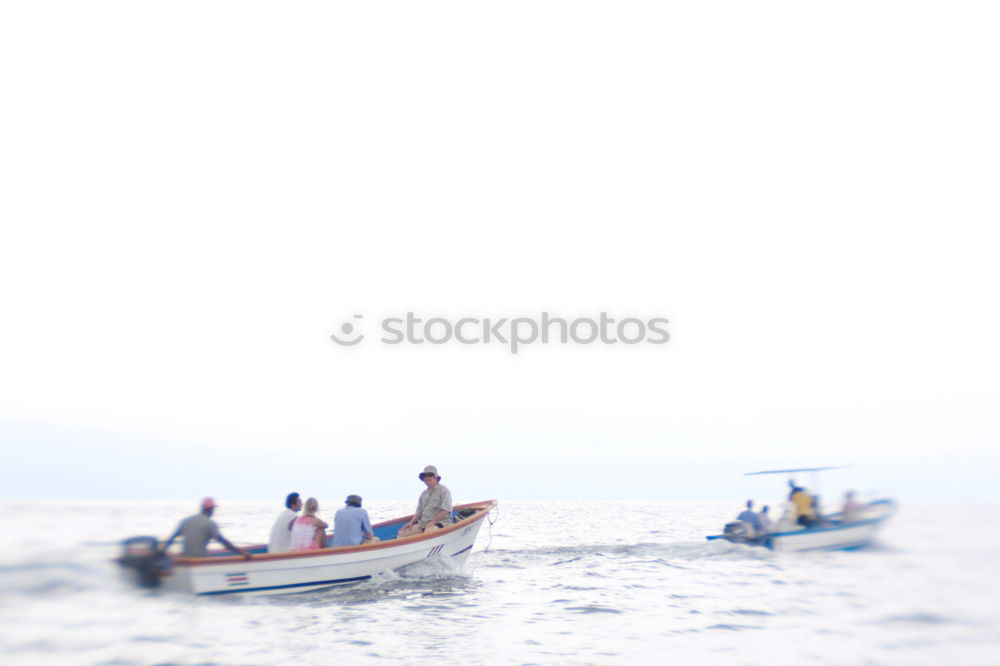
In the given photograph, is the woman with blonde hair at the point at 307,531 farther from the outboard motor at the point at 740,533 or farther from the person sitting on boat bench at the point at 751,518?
the person sitting on boat bench at the point at 751,518

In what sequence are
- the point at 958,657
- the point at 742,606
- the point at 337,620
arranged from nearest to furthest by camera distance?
1. the point at 958,657
2. the point at 337,620
3. the point at 742,606

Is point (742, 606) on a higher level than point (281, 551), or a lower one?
lower

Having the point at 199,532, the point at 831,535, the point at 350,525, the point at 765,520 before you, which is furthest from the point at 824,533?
the point at 199,532

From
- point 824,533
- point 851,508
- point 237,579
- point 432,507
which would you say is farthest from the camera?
point 851,508

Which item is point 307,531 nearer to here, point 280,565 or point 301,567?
point 301,567

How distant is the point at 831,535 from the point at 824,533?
1.17 feet

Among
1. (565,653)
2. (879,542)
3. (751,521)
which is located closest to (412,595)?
(565,653)

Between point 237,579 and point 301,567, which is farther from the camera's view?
point 301,567

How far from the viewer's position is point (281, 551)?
14.8 metres

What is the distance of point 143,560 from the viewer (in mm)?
12641

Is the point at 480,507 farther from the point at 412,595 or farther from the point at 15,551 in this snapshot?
the point at 15,551

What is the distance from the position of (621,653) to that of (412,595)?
20.2ft

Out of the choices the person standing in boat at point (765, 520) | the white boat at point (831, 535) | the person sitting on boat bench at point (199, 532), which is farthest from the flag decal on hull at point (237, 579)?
the person standing in boat at point (765, 520)

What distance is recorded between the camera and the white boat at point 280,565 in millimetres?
12758
